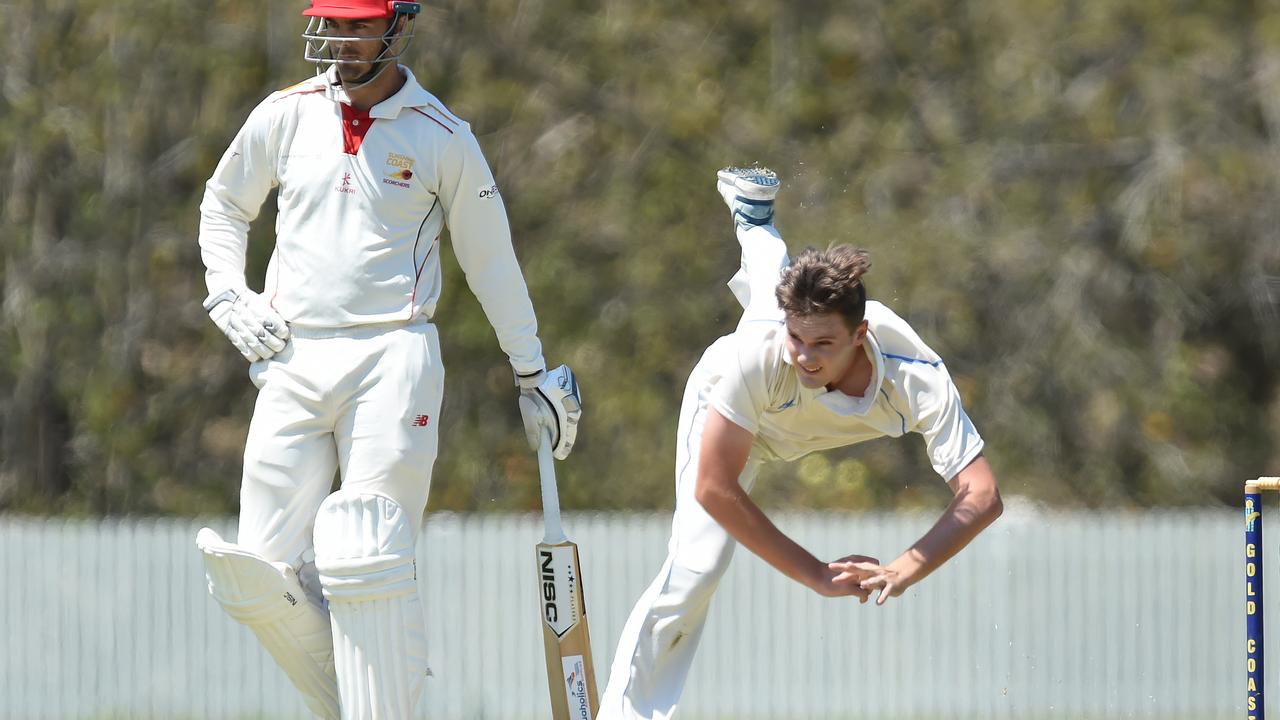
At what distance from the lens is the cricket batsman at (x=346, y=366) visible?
15.7 ft

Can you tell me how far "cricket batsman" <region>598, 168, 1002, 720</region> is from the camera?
4309 mm

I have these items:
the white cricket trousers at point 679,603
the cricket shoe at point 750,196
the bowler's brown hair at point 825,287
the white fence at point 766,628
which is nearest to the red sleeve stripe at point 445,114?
the cricket shoe at point 750,196

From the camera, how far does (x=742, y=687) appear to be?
10375 mm

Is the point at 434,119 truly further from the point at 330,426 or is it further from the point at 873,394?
the point at 873,394

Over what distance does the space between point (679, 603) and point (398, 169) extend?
4.71ft

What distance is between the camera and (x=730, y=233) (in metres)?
15.3

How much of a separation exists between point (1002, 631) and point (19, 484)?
9337 millimetres

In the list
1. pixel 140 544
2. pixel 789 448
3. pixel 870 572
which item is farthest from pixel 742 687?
pixel 870 572

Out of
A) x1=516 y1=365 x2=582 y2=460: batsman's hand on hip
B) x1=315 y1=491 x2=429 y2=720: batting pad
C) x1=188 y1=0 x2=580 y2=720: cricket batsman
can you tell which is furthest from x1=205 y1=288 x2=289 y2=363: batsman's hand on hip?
x1=516 y1=365 x2=582 y2=460: batsman's hand on hip

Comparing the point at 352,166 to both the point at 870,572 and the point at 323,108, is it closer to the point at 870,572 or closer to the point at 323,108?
the point at 323,108

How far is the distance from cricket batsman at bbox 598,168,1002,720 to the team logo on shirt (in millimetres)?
998

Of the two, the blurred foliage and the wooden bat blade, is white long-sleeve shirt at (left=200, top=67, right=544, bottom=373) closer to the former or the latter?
the wooden bat blade

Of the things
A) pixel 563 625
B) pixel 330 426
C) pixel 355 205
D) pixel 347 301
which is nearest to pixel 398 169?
pixel 355 205

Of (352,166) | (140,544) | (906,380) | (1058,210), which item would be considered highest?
(1058,210)
